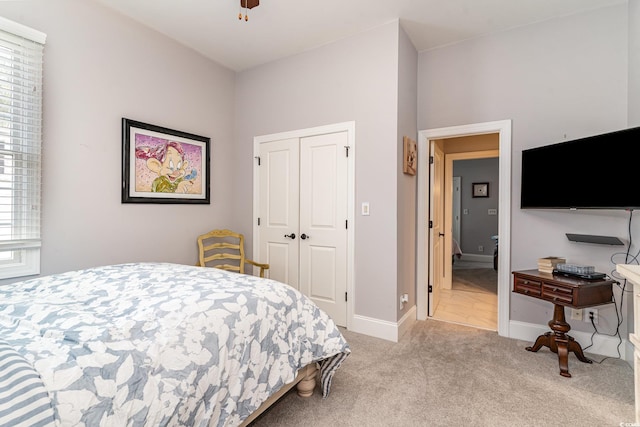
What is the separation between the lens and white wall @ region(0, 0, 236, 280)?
7.47 feet

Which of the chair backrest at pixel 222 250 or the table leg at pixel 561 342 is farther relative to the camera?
the chair backrest at pixel 222 250

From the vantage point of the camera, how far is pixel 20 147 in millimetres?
2104

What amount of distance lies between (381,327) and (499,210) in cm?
161

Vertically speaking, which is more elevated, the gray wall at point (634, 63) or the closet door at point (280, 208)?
the gray wall at point (634, 63)

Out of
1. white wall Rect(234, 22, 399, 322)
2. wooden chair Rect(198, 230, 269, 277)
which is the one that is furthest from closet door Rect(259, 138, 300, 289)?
white wall Rect(234, 22, 399, 322)

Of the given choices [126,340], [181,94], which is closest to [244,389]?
[126,340]

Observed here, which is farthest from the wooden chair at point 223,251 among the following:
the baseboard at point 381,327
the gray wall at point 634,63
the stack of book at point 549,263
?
A: the gray wall at point 634,63

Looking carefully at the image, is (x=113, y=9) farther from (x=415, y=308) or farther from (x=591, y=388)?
(x=591, y=388)

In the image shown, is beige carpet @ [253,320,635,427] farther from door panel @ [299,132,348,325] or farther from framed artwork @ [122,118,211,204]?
framed artwork @ [122,118,211,204]

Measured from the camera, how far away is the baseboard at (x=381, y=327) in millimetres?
2805

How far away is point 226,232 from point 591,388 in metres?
3.40

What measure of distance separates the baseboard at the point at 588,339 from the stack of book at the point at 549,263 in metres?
0.62

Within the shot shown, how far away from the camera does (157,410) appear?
1006mm

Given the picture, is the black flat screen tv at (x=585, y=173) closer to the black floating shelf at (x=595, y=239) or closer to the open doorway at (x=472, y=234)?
the black floating shelf at (x=595, y=239)
